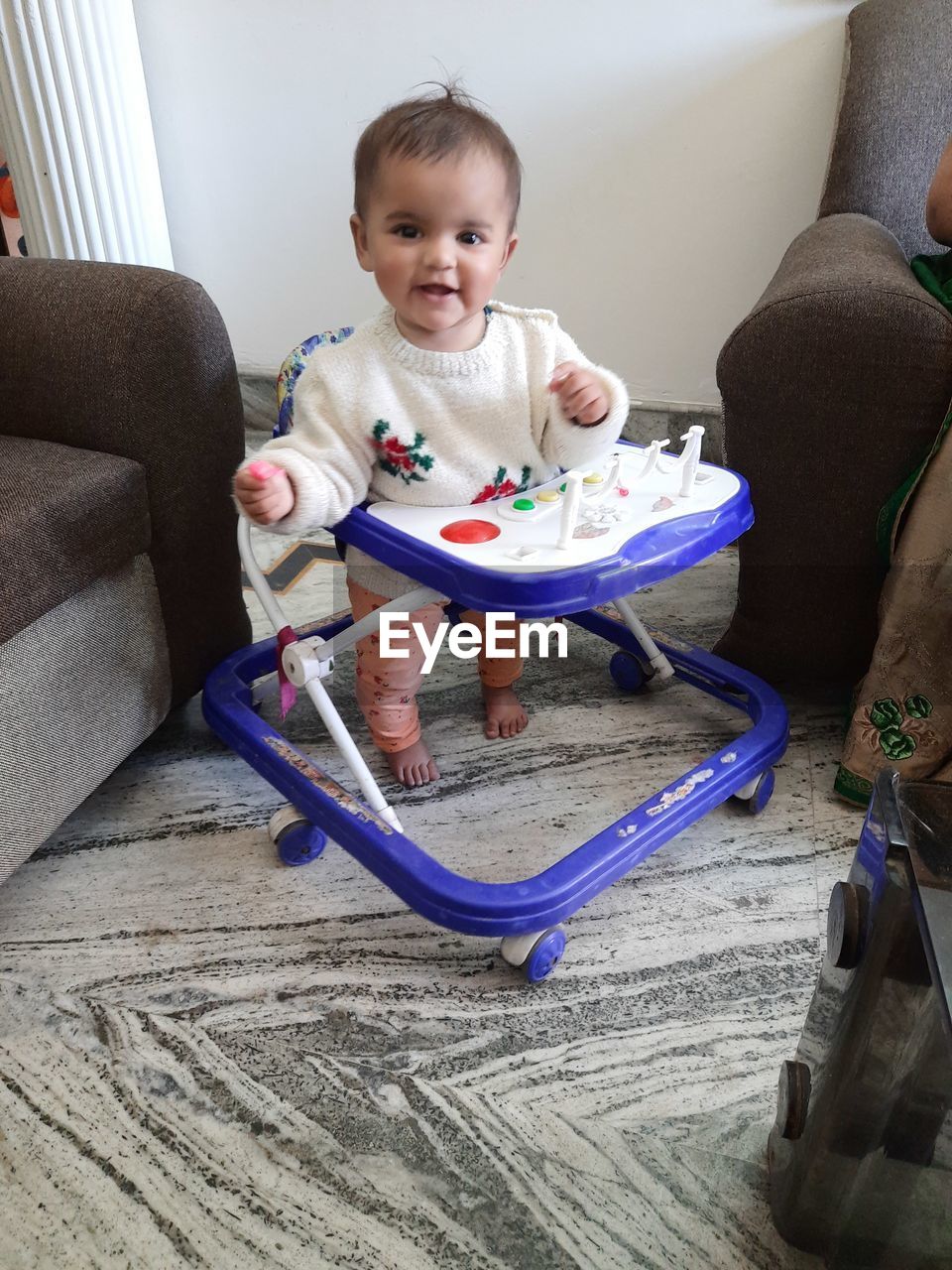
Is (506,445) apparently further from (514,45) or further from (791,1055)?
(514,45)

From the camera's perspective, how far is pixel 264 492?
81 centimetres

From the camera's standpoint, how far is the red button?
31.6 inches

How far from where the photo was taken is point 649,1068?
2.50 feet

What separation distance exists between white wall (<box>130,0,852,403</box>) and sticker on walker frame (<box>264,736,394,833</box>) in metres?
1.16

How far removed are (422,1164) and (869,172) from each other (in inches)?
52.4

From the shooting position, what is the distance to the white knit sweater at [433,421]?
88cm

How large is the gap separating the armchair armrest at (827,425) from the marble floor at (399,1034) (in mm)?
168

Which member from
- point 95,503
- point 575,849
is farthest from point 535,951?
point 95,503

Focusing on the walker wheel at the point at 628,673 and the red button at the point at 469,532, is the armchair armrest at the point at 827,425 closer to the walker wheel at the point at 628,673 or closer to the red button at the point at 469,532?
the walker wheel at the point at 628,673

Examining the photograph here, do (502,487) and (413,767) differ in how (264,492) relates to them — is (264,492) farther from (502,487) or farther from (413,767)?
(413,767)

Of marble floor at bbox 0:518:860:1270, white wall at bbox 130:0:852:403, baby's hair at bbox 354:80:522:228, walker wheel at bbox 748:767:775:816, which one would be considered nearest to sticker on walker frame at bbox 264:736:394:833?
marble floor at bbox 0:518:860:1270

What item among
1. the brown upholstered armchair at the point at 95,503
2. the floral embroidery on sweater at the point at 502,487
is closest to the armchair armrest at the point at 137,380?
the brown upholstered armchair at the point at 95,503

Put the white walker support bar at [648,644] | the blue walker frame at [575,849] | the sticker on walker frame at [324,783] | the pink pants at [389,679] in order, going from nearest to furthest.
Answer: the blue walker frame at [575,849], the sticker on walker frame at [324,783], the pink pants at [389,679], the white walker support bar at [648,644]

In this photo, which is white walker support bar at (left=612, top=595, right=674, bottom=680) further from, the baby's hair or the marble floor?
the baby's hair
